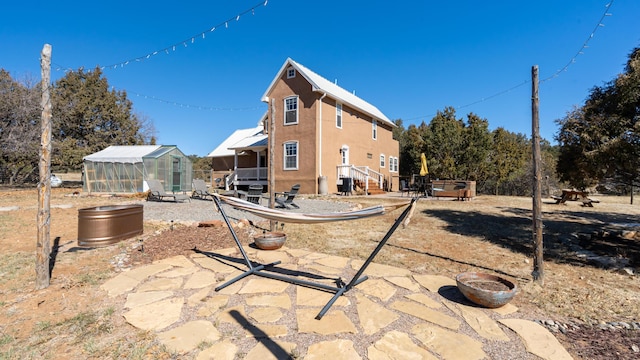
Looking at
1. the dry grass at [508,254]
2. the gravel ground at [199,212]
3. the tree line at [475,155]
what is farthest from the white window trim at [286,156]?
the dry grass at [508,254]

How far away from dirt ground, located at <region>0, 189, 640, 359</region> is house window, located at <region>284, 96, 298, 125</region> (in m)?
10.8

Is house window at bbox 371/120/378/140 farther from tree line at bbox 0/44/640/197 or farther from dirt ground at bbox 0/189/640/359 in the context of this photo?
dirt ground at bbox 0/189/640/359

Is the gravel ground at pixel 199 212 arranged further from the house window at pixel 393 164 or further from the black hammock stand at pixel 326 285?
the house window at pixel 393 164

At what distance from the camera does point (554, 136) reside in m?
5.31

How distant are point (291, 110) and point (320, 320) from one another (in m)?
16.0

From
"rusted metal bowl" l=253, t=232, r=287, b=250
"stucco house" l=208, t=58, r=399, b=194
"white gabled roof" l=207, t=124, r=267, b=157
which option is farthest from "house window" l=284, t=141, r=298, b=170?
"rusted metal bowl" l=253, t=232, r=287, b=250

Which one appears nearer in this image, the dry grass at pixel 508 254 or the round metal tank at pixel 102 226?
the dry grass at pixel 508 254

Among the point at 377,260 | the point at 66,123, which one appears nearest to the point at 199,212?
the point at 377,260

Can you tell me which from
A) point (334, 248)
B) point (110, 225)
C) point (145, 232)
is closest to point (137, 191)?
point (145, 232)

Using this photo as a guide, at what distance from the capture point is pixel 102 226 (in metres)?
5.02

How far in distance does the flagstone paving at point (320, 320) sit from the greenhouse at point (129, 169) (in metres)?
13.7

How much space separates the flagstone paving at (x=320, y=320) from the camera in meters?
2.24

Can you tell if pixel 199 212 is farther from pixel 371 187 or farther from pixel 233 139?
pixel 233 139

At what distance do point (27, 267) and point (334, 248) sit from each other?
4527 millimetres
